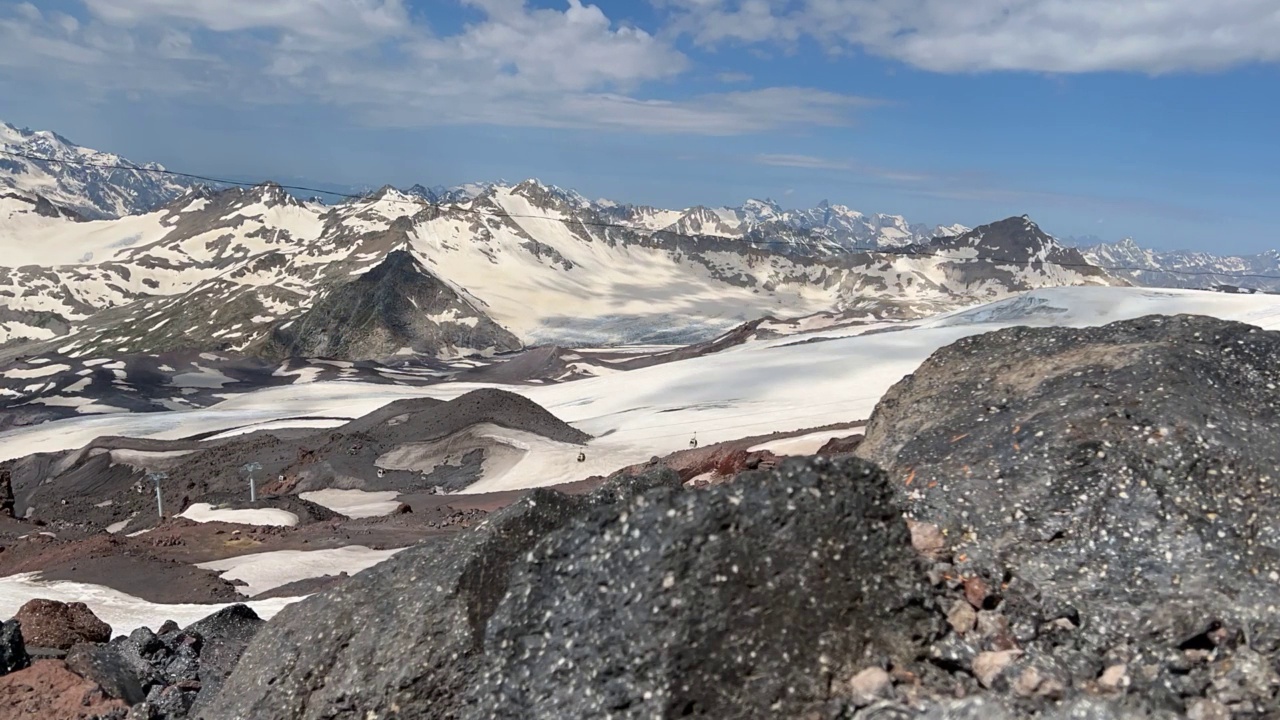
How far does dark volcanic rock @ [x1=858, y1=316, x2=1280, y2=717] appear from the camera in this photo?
5.80 meters

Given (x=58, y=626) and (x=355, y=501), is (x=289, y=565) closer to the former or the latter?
(x=58, y=626)

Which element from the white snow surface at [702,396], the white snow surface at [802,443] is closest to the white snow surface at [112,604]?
the white snow surface at [802,443]

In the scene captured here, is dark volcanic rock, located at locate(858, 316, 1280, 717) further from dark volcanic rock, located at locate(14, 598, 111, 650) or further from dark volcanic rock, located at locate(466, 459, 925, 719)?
dark volcanic rock, located at locate(14, 598, 111, 650)

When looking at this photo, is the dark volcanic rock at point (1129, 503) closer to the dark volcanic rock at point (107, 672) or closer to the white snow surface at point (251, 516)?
the dark volcanic rock at point (107, 672)

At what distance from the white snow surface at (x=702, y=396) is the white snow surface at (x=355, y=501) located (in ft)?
12.0

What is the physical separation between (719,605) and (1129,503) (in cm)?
294

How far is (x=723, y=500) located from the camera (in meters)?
6.29

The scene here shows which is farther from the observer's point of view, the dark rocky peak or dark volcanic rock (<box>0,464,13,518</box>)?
the dark rocky peak

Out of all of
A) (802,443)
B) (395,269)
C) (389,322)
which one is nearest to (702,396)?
(802,443)

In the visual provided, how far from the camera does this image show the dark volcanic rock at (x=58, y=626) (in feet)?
41.1

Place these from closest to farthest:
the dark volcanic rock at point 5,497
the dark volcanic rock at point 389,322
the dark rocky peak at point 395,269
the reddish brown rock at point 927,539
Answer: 1. the reddish brown rock at point 927,539
2. the dark volcanic rock at point 5,497
3. the dark volcanic rock at point 389,322
4. the dark rocky peak at point 395,269

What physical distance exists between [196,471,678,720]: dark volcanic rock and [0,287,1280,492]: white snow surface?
2694 centimetres

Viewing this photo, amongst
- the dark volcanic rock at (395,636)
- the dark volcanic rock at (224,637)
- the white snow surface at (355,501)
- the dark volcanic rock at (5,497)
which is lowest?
the white snow surface at (355,501)

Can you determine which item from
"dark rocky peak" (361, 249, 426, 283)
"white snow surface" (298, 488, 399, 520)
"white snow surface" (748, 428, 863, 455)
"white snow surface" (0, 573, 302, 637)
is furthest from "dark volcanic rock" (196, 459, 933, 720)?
"dark rocky peak" (361, 249, 426, 283)
